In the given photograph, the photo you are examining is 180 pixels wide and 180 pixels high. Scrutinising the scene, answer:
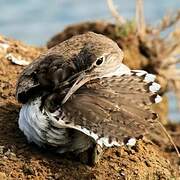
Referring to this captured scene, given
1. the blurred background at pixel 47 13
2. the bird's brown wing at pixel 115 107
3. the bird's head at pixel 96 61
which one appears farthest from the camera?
the blurred background at pixel 47 13

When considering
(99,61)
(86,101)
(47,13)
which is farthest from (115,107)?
(47,13)

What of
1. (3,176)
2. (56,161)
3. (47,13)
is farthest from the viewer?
(47,13)

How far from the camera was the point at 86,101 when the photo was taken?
398 cm

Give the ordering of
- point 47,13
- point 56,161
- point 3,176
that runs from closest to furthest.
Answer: point 3,176, point 56,161, point 47,13

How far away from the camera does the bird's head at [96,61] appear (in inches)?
156

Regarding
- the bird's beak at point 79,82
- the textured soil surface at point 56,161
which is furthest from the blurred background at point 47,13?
the bird's beak at point 79,82

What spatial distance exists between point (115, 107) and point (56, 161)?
49 cm

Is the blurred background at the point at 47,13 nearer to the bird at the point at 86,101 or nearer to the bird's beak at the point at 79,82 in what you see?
the bird at the point at 86,101

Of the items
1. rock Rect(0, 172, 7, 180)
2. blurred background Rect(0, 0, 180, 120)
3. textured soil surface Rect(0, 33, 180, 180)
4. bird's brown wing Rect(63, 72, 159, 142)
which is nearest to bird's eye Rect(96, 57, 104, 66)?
bird's brown wing Rect(63, 72, 159, 142)

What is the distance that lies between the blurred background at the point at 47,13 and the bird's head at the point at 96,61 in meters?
7.68

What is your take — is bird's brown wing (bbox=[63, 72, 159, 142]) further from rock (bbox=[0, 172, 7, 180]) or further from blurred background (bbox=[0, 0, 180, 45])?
blurred background (bbox=[0, 0, 180, 45])

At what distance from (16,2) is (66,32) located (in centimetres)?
608

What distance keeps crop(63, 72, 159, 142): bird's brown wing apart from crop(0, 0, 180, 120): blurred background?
7.84m

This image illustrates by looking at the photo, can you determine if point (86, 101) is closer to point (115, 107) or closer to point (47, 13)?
point (115, 107)
